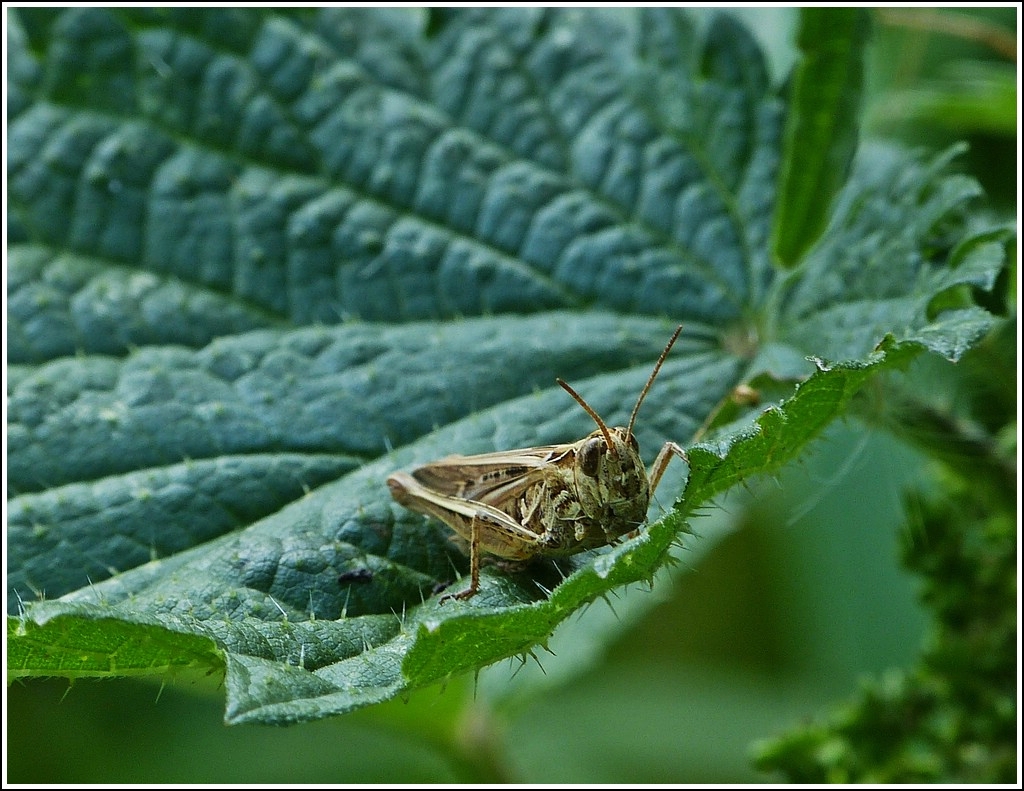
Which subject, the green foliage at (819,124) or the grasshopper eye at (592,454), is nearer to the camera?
the grasshopper eye at (592,454)

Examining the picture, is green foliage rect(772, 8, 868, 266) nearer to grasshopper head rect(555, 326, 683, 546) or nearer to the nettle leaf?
the nettle leaf

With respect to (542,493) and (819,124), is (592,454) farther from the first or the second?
(819,124)

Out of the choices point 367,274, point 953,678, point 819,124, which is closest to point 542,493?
point 367,274

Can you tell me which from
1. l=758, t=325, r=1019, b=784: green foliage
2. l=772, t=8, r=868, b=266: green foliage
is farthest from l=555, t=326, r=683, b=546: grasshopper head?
l=772, t=8, r=868, b=266: green foliage

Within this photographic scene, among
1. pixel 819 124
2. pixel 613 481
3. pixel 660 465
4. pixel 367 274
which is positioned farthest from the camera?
pixel 367 274

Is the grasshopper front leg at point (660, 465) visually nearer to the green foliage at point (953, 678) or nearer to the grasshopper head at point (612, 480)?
the grasshopper head at point (612, 480)

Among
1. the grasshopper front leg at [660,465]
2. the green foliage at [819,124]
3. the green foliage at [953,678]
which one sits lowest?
the green foliage at [953,678]

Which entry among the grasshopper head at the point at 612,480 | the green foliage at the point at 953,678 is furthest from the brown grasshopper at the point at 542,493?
the green foliage at the point at 953,678
